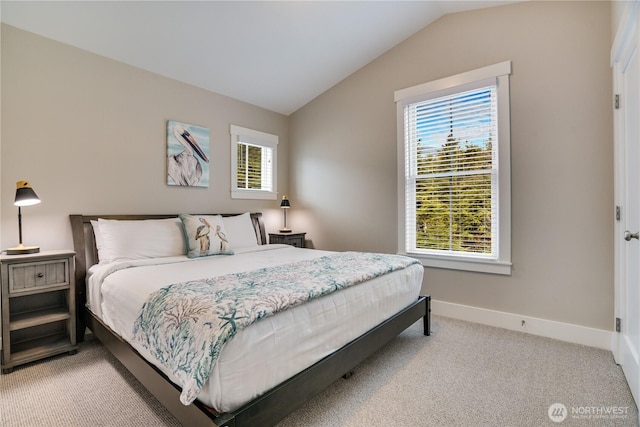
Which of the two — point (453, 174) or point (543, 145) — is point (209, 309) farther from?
point (543, 145)

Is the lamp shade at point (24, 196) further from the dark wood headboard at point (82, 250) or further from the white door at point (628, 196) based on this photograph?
the white door at point (628, 196)

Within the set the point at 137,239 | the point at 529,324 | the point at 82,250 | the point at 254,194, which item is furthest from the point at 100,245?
the point at 529,324

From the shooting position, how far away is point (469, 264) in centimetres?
309

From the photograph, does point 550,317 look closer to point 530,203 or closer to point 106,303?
point 530,203

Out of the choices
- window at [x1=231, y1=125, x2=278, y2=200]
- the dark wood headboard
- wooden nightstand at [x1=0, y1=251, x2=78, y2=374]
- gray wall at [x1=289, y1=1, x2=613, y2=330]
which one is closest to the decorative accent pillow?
the dark wood headboard

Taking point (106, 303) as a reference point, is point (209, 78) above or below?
above

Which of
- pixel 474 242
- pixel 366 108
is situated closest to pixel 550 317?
pixel 474 242

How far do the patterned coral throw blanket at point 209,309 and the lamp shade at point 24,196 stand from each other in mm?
1440

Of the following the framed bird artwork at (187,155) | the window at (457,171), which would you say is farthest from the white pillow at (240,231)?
the window at (457,171)

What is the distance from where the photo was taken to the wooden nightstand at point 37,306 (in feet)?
6.99

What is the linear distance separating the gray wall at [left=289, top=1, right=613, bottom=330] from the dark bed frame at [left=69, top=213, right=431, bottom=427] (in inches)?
38.8

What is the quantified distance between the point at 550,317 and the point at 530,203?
999mm

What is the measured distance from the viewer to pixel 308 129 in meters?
4.44

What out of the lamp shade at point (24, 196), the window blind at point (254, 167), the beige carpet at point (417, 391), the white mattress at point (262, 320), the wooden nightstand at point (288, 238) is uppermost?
the window blind at point (254, 167)
